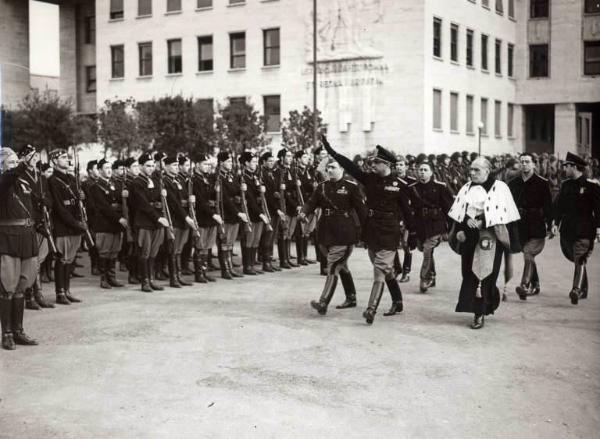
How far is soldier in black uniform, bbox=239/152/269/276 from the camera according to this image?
16.9m

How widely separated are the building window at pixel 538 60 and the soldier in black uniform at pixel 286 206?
2275 cm

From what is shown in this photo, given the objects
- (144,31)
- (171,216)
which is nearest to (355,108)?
(144,31)

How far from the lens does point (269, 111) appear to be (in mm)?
48688

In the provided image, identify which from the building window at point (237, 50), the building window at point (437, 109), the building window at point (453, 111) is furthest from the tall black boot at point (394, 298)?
the building window at point (237, 50)

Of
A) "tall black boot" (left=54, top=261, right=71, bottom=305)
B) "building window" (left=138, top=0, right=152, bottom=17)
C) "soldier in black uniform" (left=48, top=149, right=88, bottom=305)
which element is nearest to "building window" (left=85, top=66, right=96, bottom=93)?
"building window" (left=138, top=0, right=152, bottom=17)

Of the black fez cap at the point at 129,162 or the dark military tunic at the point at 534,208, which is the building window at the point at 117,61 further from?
the dark military tunic at the point at 534,208

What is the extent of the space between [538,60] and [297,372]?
35.2 metres

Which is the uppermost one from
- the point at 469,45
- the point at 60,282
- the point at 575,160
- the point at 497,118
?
the point at 469,45

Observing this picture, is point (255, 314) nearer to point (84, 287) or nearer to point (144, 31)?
point (84, 287)

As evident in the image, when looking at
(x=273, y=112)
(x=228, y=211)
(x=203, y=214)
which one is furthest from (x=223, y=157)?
(x=273, y=112)

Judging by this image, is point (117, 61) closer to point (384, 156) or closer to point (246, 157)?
point (246, 157)

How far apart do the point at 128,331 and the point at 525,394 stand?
497 centimetres

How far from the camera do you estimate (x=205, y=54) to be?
51469mm

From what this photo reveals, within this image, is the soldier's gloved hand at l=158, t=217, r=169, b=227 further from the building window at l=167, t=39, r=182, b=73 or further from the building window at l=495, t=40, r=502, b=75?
the building window at l=167, t=39, r=182, b=73
